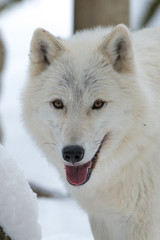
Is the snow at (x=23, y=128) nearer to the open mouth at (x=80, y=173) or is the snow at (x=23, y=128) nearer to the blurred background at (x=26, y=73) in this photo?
the blurred background at (x=26, y=73)

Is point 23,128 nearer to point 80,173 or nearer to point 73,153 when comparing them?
point 80,173

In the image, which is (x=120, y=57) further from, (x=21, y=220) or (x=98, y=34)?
(x=21, y=220)

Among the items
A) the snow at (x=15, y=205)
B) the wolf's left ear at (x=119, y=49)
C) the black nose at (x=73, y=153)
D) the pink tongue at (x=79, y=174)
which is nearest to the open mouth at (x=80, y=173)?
the pink tongue at (x=79, y=174)

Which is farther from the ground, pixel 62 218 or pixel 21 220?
pixel 21 220

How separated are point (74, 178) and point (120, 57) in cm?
109

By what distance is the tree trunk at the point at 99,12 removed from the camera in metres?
9.77

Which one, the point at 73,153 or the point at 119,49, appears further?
the point at 119,49

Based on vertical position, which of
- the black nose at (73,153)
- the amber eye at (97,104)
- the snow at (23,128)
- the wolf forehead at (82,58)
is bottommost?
the snow at (23,128)

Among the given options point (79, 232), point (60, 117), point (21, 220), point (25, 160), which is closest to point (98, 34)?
point (60, 117)

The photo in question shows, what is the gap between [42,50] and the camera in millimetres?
4590

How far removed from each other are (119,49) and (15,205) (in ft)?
5.10

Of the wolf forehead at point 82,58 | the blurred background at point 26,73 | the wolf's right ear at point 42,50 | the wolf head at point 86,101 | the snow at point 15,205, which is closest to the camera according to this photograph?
the snow at point 15,205

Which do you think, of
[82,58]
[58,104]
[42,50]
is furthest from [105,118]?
[42,50]

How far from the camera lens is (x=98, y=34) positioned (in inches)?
193
